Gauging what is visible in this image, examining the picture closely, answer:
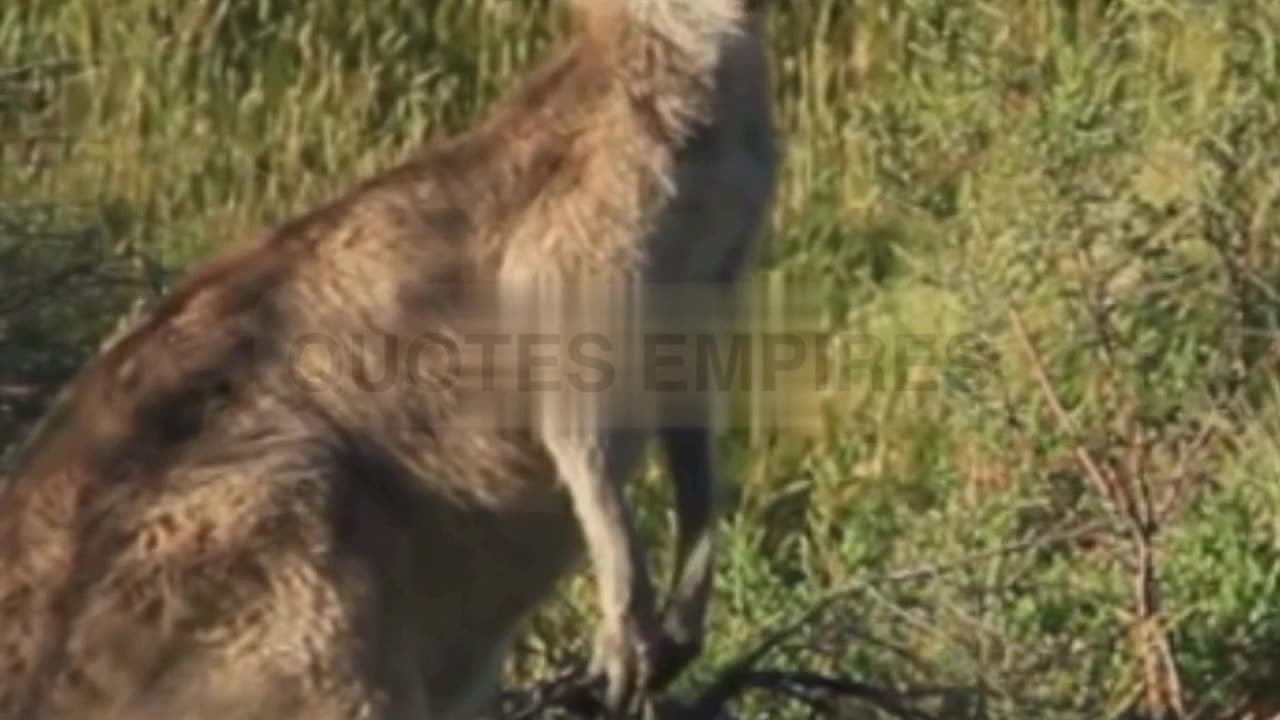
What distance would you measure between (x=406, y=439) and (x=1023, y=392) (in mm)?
2139

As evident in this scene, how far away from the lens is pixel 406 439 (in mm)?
5711

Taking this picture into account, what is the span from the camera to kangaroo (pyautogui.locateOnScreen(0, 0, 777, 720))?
545cm

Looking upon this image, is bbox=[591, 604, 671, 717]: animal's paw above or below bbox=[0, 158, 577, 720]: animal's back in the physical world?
below

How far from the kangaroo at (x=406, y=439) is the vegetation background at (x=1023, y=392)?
933 millimetres

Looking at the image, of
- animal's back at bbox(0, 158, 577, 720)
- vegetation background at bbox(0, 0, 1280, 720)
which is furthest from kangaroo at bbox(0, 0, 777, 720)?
vegetation background at bbox(0, 0, 1280, 720)

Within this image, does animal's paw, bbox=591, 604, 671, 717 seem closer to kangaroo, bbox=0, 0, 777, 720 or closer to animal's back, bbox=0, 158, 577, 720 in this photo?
kangaroo, bbox=0, 0, 777, 720

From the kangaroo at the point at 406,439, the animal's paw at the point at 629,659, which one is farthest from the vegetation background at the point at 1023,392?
the kangaroo at the point at 406,439

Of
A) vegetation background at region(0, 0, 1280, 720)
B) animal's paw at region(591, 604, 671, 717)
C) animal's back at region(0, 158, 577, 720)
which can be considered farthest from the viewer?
vegetation background at region(0, 0, 1280, 720)

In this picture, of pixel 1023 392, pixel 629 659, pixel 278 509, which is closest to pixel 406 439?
pixel 278 509

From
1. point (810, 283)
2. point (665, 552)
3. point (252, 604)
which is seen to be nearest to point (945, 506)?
point (665, 552)

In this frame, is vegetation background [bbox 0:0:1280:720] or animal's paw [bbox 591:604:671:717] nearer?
animal's paw [bbox 591:604:671:717]

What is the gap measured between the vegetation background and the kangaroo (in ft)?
3.06

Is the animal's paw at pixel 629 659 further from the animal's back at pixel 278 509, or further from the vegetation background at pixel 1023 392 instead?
the vegetation background at pixel 1023 392

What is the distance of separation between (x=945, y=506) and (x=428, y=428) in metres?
2.63
